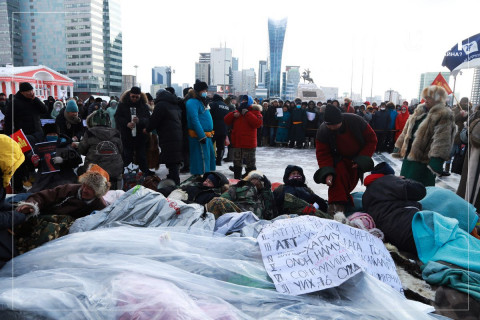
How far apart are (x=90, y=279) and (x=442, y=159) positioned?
12.3 feet

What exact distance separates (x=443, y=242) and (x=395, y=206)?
528 mm

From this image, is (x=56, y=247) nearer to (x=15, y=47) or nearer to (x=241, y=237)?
(x=241, y=237)

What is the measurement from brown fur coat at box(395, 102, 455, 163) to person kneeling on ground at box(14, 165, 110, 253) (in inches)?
139

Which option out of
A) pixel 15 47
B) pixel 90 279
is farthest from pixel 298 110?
pixel 90 279

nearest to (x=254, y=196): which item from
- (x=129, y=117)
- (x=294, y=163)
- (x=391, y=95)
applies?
(x=129, y=117)

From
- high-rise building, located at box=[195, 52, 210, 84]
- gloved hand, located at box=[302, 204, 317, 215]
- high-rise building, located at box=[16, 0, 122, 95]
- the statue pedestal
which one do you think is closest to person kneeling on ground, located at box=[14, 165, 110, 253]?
high-rise building, located at box=[16, 0, 122, 95]

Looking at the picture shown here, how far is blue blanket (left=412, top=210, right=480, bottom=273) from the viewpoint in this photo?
7.55 ft

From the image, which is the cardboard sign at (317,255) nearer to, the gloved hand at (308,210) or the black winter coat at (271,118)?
the gloved hand at (308,210)

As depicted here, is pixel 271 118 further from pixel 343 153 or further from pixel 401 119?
pixel 343 153

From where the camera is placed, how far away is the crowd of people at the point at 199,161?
2955mm

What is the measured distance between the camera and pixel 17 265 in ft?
6.89

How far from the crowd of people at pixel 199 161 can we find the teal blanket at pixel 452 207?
0.34 metres

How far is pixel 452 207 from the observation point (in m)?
3.16

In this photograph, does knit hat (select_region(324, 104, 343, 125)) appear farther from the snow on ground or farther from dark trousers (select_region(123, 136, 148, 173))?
dark trousers (select_region(123, 136, 148, 173))
